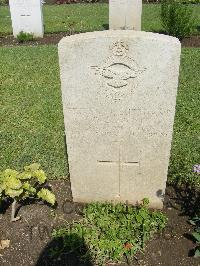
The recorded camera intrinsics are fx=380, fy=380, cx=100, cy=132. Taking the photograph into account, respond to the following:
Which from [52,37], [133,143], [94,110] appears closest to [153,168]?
[133,143]

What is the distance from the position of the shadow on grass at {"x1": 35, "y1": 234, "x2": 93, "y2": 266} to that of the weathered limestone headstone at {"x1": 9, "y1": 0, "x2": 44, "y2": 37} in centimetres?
762

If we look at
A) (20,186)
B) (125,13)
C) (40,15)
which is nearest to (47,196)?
(20,186)

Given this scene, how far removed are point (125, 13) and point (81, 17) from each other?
Result: 3.01 meters

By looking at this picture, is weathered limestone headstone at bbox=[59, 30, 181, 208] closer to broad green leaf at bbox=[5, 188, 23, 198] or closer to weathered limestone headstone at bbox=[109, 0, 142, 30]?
broad green leaf at bbox=[5, 188, 23, 198]

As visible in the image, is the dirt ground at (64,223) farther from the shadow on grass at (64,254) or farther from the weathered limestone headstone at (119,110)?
the weathered limestone headstone at (119,110)

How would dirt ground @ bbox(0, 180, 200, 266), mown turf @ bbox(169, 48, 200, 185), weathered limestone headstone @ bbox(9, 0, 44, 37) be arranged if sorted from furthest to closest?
1. weathered limestone headstone @ bbox(9, 0, 44, 37)
2. mown turf @ bbox(169, 48, 200, 185)
3. dirt ground @ bbox(0, 180, 200, 266)

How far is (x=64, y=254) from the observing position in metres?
3.37

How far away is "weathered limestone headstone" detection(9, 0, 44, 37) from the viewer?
31.9 ft

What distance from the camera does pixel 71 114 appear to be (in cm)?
328

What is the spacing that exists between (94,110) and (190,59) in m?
5.31

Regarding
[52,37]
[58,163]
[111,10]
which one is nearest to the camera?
[58,163]

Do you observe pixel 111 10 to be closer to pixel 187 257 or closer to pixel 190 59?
pixel 190 59

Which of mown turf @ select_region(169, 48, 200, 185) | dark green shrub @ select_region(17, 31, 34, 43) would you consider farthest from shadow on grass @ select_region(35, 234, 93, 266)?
dark green shrub @ select_region(17, 31, 34, 43)

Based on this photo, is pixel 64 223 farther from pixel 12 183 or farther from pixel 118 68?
pixel 118 68
